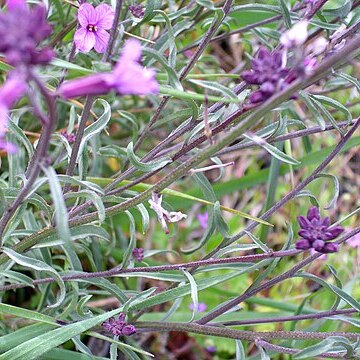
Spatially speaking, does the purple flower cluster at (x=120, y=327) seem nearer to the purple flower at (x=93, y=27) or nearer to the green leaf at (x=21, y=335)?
A: the green leaf at (x=21, y=335)

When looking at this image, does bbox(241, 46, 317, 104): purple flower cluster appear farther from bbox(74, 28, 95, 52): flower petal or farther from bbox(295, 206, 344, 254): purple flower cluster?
bbox(74, 28, 95, 52): flower petal

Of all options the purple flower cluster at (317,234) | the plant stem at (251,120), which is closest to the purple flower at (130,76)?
the plant stem at (251,120)

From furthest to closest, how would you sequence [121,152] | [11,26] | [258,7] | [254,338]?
[121,152] → [258,7] → [254,338] → [11,26]

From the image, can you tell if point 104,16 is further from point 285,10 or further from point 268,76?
point 268,76

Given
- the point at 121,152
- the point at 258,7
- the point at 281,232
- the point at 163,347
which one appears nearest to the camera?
the point at 258,7

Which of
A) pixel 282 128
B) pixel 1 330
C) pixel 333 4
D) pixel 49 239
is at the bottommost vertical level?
pixel 1 330

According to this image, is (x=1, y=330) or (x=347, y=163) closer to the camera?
(x=1, y=330)

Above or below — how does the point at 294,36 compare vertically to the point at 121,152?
below

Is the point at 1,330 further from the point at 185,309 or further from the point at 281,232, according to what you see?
the point at 281,232

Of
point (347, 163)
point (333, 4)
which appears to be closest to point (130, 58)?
point (333, 4)
